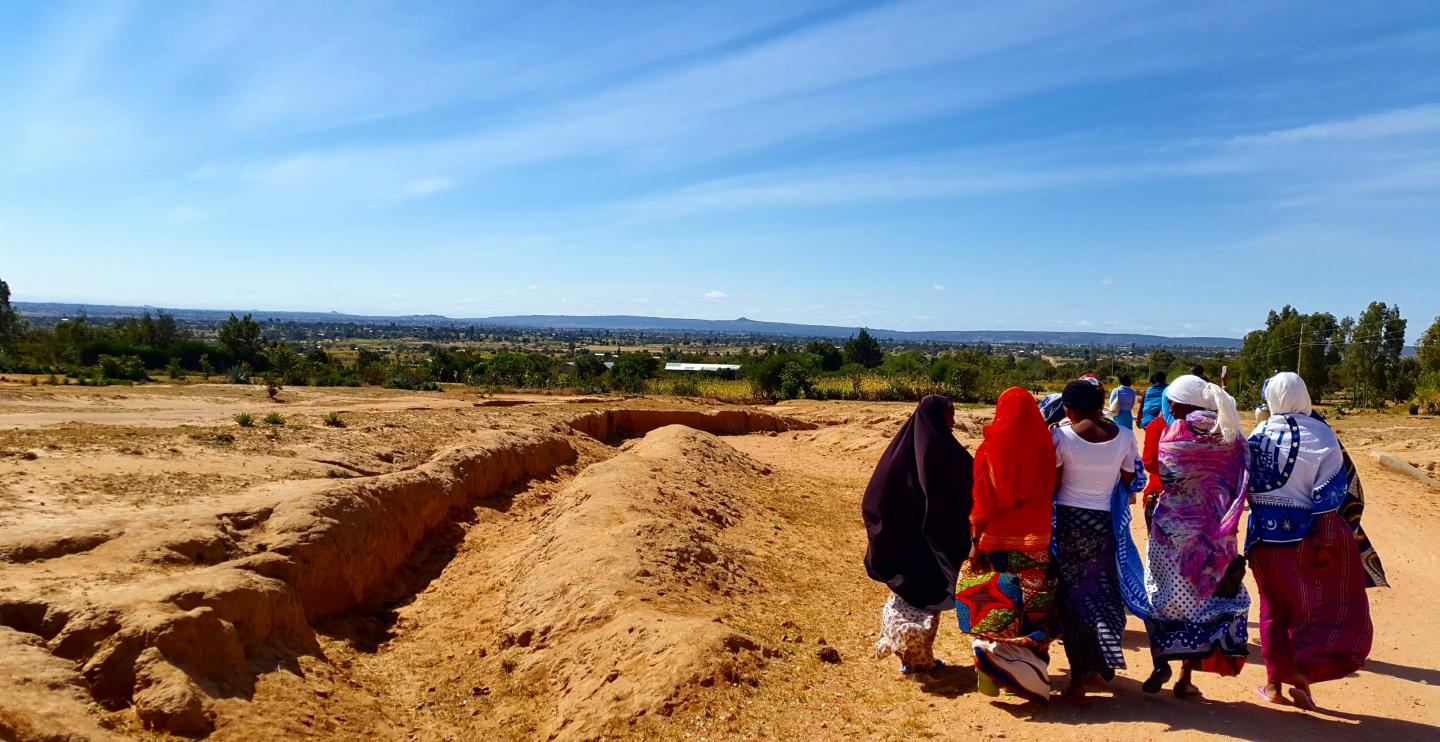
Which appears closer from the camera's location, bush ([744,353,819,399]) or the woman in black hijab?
the woman in black hijab

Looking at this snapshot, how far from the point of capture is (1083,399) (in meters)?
4.59

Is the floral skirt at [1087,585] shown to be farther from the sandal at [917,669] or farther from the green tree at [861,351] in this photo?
the green tree at [861,351]

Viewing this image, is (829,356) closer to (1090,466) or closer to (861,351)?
(861,351)

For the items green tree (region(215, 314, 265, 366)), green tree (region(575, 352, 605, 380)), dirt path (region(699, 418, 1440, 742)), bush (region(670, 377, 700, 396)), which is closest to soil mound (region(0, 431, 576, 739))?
dirt path (region(699, 418, 1440, 742))

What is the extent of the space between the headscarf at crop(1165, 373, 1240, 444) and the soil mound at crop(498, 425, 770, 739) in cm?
310

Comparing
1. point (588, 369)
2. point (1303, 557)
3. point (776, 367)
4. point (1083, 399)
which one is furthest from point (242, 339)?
point (1303, 557)

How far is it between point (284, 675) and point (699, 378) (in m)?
33.3

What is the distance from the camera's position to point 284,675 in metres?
5.70

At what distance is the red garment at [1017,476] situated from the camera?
4414mm

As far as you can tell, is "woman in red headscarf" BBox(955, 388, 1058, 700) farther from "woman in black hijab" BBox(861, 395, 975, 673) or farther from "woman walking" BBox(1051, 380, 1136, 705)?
"woman in black hijab" BBox(861, 395, 975, 673)

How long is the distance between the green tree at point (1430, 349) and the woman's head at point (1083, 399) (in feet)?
135

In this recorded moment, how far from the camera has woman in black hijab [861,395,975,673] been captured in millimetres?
4895

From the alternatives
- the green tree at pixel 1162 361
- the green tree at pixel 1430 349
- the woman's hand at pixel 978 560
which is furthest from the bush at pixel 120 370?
the green tree at pixel 1430 349

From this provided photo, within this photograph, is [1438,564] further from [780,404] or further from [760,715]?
[780,404]
